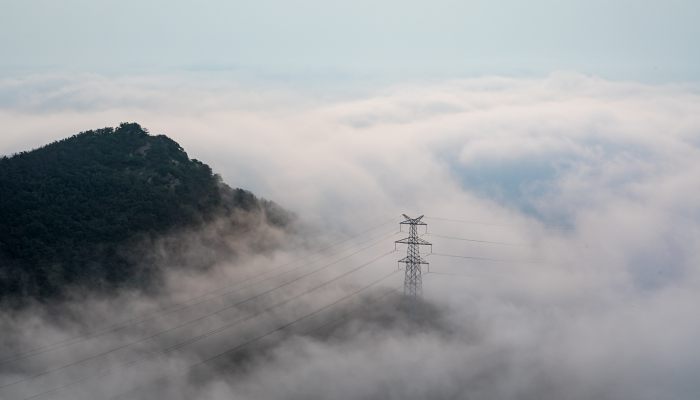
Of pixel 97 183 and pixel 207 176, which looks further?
pixel 207 176

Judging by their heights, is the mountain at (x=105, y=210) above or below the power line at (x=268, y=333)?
above

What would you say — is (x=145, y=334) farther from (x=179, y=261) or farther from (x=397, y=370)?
(x=397, y=370)

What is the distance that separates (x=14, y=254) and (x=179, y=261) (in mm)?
22519

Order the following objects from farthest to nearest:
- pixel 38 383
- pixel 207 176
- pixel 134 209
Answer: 1. pixel 207 176
2. pixel 134 209
3. pixel 38 383

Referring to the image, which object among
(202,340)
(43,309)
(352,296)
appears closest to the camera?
(43,309)

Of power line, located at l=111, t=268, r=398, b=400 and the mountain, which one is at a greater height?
the mountain

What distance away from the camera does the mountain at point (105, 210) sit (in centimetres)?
8506

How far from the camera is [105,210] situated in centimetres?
9562

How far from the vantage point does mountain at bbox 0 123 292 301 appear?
8506cm

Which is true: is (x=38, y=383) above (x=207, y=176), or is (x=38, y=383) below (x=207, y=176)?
below

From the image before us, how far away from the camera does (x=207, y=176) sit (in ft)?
372

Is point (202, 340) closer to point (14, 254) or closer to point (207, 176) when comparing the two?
point (14, 254)

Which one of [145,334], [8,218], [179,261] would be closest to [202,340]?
[145,334]

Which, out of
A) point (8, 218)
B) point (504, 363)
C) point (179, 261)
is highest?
point (8, 218)
